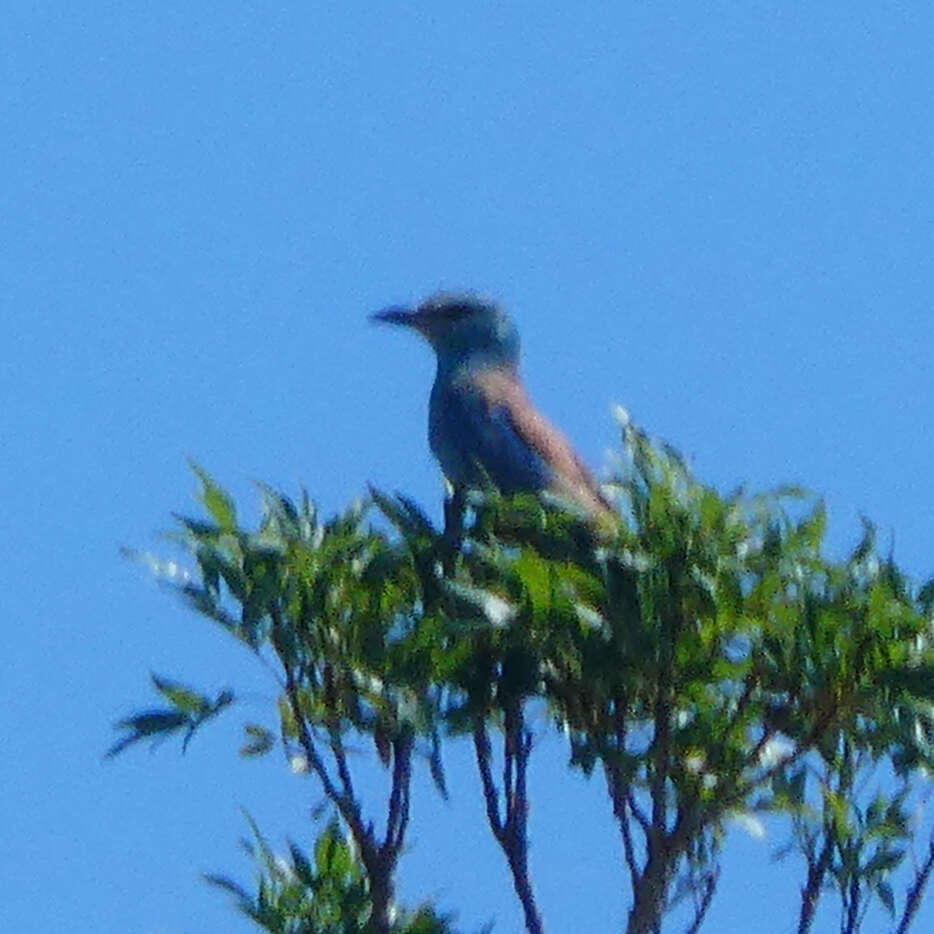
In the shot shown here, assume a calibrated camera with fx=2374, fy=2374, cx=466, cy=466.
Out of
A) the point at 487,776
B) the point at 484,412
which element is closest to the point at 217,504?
the point at 487,776

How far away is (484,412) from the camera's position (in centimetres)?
795

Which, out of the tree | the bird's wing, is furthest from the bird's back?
the tree

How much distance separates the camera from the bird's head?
8812mm

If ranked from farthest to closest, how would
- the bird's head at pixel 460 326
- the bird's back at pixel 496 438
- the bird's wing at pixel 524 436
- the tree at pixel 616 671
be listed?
the bird's head at pixel 460 326 < the bird's back at pixel 496 438 < the bird's wing at pixel 524 436 < the tree at pixel 616 671

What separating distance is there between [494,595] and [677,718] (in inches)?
18.2

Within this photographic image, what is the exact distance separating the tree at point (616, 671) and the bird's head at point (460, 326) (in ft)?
12.4

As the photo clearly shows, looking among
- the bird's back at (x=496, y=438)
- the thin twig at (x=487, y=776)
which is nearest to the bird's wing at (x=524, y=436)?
the bird's back at (x=496, y=438)

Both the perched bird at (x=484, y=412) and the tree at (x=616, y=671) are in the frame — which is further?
the perched bird at (x=484, y=412)

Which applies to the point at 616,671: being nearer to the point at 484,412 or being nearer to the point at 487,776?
the point at 487,776

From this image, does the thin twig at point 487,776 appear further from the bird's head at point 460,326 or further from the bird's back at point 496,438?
the bird's head at point 460,326

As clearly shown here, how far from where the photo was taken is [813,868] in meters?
5.00

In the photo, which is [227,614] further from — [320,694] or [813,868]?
[813,868]

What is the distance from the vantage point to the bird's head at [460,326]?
8.81 metres

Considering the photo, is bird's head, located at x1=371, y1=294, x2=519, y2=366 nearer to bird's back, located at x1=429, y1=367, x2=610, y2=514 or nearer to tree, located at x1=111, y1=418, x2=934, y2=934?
bird's back, located at x1=429, y1=367, x2=610, y2=514
